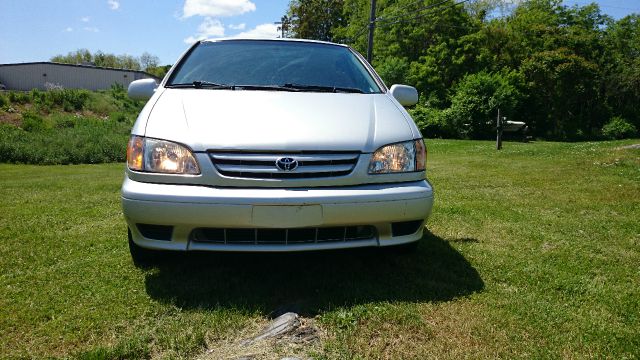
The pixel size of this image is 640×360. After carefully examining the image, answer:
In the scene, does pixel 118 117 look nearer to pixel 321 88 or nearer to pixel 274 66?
pixel 274 66

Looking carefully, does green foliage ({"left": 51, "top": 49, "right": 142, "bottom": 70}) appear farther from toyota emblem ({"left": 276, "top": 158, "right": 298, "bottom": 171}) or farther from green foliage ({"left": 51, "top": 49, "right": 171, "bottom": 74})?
toyota emblem ({"left": 276, "top": 158, "right": 298, "bottom": 171})

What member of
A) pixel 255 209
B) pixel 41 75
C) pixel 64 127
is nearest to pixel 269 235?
pixel 255 209

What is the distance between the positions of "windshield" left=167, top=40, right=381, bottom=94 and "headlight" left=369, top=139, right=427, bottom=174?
0.76 meters

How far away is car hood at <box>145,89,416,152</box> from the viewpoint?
98.7 inches

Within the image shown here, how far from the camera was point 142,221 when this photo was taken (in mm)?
2494

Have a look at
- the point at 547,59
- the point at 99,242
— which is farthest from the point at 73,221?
the point at 547,59

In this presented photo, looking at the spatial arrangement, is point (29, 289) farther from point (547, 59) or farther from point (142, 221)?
point (547, 59)

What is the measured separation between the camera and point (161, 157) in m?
2.56

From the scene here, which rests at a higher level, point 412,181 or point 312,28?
point 312,28

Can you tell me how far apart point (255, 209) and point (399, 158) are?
35.8 inches

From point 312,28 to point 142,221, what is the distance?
48069mm

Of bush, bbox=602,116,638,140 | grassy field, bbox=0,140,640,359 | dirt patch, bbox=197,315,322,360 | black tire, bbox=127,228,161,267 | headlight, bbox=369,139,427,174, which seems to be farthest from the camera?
bush, bbox=602,116,638,140

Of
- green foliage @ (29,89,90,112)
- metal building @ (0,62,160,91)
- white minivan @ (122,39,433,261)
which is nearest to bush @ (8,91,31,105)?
green foliage @ (29,89,90,112)

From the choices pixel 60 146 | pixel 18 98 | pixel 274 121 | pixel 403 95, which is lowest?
pixel 60 146
